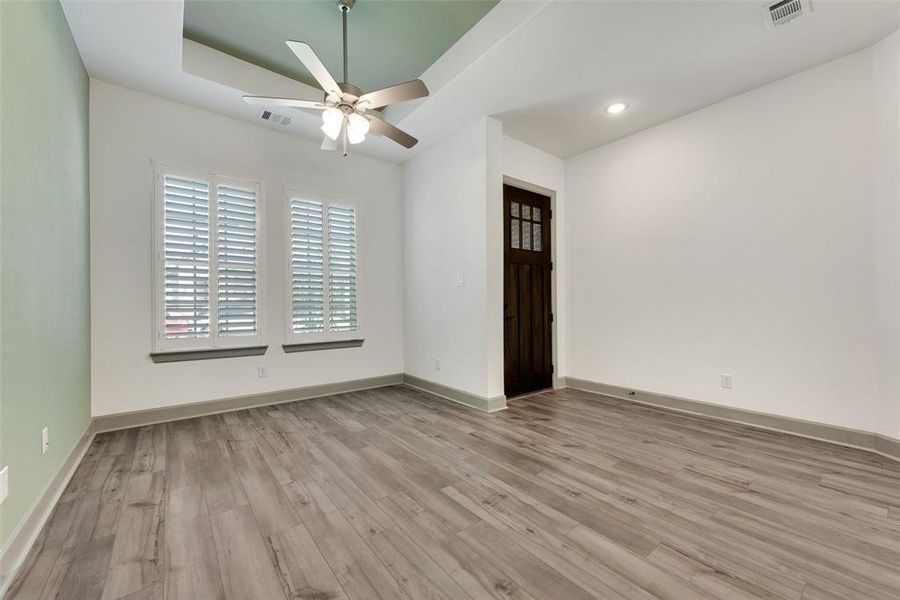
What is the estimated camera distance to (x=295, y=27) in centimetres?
299

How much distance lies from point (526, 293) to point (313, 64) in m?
3.26

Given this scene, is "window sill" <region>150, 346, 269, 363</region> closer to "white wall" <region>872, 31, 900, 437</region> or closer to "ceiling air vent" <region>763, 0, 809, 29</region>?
"ceiling air vent" <region>763, 0, 809, 29</region>

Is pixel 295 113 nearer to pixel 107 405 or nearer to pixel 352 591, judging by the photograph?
pixel 107 405

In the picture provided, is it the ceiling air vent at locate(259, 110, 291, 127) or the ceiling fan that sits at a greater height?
the ceiling air vent at locate(259, 110, 291, 127)

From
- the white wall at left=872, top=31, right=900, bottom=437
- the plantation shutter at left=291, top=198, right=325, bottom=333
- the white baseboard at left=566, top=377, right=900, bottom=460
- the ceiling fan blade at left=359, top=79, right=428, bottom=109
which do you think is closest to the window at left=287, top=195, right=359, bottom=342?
the plantation shutter at left=291, top=198, right=325, bottom=333

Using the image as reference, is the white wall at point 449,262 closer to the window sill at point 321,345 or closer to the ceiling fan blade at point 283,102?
the window sill at point 321,345

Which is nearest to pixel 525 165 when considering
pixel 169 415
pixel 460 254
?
pixel 460 254

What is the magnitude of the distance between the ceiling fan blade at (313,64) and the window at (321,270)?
2065 mm

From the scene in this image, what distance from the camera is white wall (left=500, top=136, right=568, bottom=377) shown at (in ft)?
14.9

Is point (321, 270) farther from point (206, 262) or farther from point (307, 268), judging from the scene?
point (206, 262)

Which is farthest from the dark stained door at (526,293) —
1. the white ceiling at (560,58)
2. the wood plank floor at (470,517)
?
the wood plank floor at (470,517)

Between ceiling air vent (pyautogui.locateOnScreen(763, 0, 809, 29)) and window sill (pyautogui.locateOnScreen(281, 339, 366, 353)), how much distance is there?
15.5 feet

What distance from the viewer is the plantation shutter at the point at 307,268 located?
164 inches

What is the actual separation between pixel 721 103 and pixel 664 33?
1.44 metres
